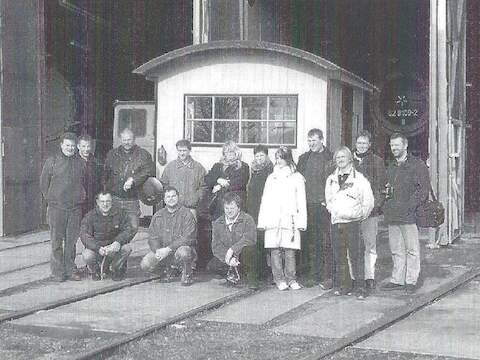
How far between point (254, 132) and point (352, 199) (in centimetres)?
291

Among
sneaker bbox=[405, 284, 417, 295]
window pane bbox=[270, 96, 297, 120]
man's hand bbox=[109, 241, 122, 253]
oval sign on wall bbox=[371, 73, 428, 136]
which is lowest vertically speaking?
sneaker bbox=[405, 284, 417, 295]

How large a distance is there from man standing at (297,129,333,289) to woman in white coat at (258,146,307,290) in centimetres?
38

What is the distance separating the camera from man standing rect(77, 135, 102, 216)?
11188mm

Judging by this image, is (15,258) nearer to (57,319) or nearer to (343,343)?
(57,319)

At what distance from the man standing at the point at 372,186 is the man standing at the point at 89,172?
3.37m

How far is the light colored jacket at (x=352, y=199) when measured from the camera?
9.84 meters

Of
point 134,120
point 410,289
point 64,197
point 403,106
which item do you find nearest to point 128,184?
point 64,197

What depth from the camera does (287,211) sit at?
1041cm

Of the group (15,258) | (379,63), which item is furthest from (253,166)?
(379,63)

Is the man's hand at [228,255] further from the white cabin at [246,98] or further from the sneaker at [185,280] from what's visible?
the white cabin at [246,98]

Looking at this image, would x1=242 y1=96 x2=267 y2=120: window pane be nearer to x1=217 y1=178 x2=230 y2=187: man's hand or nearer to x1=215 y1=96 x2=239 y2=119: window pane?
x1=215 y1=96 x2=239 y2=119: window pane

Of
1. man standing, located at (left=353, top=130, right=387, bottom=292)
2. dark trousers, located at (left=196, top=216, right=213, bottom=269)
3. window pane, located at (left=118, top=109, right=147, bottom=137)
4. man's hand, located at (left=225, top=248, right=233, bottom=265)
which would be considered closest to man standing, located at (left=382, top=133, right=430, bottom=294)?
man standing, located at (left=353, top=130, right=387, bottom=292)

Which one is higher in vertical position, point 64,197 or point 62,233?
point 64,197

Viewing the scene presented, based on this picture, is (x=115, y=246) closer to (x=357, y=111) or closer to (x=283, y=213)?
(x=283, y=213)
